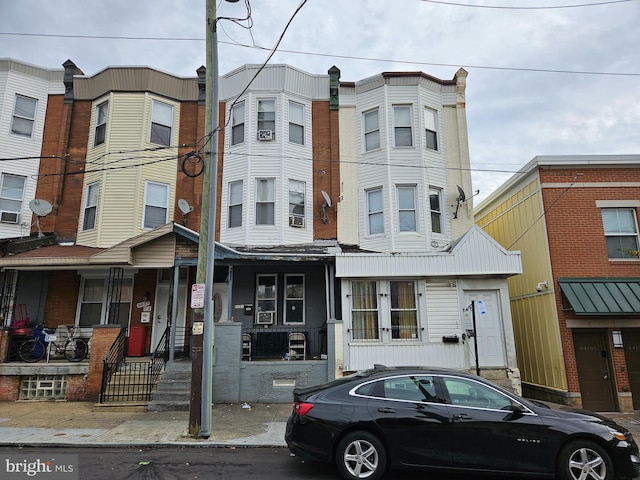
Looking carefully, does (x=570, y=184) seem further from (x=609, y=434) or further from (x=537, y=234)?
(x=609, y=434)

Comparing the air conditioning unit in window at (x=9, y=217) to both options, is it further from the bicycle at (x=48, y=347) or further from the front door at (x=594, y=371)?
the front door at (x=594, y=371)

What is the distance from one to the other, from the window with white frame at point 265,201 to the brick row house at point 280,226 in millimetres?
70

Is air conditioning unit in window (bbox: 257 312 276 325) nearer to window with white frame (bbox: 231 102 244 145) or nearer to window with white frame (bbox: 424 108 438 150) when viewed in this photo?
window with white frame (bbox: 231 102 244 145)

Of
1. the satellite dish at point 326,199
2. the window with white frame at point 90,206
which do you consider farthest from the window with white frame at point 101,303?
the satellite dish at point 326,199

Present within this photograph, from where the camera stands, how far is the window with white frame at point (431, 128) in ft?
51.9

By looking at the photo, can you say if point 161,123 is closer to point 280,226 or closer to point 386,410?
point 280,226

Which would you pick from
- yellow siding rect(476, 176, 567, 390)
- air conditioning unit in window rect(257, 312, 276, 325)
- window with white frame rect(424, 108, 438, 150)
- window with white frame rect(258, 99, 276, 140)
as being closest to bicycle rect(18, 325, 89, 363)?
air conditioning unit in window rect(257, 312, 276, 325)

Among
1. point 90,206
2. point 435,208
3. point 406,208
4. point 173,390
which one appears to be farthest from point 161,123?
point 435,208

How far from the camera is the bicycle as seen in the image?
12180 millimetres

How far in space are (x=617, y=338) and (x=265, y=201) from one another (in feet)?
37.4

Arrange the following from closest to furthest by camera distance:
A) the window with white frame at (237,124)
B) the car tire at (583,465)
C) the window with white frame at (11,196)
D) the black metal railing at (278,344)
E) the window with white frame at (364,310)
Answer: the car tire at (583,465)
the window with white frame at (364,310)
the black metal railing at (278,344)
the window with white frame at (11,196)
the window with white frame at (237,124)

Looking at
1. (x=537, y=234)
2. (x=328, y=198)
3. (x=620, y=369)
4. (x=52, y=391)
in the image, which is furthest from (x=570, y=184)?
(x=52, y=391)

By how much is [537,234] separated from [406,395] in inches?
364

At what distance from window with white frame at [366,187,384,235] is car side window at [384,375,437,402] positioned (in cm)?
898
